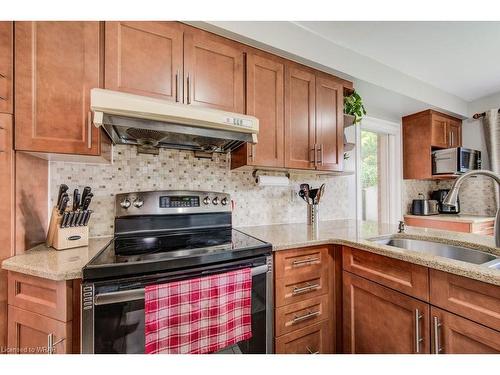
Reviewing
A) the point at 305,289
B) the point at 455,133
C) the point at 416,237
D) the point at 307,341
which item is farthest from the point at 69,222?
the point at 455,133

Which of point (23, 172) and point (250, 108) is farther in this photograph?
point (250, 108)

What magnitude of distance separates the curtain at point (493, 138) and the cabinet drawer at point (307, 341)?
2863 millimetres

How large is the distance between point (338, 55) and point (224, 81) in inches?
39.5

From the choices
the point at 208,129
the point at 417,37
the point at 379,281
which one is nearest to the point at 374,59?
the point at 417,37

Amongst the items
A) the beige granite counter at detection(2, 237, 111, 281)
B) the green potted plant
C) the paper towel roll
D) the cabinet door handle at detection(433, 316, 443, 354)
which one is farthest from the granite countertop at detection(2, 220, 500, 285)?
the green potted plant

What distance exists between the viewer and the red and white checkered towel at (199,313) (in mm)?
877

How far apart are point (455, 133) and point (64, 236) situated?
13.7ft

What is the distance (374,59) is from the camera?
6.56 ft

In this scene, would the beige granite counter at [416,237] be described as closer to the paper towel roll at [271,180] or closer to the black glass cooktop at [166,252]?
the black glass cooktop at [166,252]

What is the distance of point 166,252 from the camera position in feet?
3.32

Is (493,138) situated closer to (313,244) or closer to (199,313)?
(313,244)

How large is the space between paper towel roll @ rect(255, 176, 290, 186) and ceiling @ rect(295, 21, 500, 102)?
3.67 ft

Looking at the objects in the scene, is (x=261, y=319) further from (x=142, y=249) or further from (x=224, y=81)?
(x=224, y=81)
